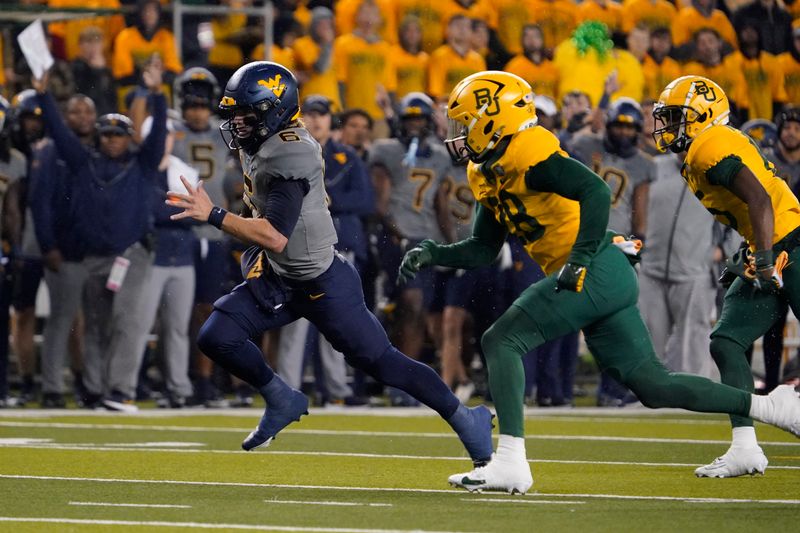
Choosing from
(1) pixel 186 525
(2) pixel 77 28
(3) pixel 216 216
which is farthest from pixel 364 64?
(1) pixel 186 525

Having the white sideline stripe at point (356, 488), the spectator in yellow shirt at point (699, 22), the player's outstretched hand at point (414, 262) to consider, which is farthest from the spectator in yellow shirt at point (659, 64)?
the white sideline stripe at point (356, 488)

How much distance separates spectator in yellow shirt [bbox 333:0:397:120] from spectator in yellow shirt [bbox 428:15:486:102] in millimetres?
377

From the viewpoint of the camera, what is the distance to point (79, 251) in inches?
495

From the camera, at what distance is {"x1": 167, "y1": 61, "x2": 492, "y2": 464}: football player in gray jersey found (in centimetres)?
737

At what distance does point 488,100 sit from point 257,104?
1.01 metres

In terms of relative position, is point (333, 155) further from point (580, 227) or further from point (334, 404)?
point (580, 227)

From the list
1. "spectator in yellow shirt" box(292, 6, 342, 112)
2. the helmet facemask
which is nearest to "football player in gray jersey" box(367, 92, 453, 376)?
"spectator in yellow shirt" box(292, 6, 342, 112)

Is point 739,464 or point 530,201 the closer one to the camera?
point 530,201

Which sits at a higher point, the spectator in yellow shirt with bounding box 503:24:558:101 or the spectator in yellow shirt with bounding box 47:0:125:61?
the spectator in yellow shirt with bounding box 47:0:125:61

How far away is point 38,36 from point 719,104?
5666 mm

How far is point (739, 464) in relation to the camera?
7.71 meters

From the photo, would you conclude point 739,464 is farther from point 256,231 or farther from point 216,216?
point 216,216

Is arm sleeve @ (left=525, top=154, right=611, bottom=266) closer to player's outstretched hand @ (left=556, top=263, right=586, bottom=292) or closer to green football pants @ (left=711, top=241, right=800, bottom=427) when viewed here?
player's outstretched hand @ (left=556, top=263, right=586, bottom=292)

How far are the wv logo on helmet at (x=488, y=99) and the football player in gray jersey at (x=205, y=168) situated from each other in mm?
5873
